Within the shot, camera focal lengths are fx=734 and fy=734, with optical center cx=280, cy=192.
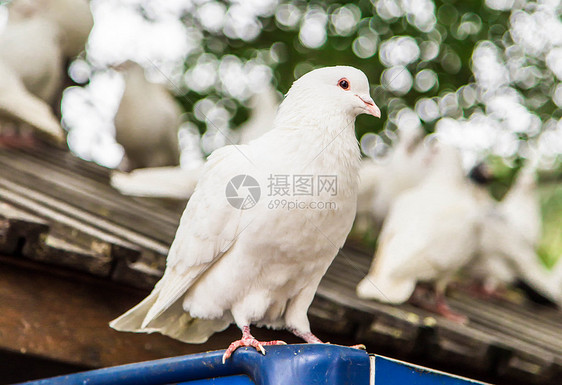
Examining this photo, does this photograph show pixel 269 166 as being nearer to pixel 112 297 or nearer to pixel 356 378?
pixel 356 378

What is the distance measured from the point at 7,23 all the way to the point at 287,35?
526 cm

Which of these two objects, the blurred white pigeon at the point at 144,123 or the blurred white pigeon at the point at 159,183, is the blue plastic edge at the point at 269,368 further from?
the blurred white pigeon at the point at 144,123

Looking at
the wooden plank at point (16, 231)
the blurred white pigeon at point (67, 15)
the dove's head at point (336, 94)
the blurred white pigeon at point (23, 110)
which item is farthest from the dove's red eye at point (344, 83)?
the blurred white pigeon at point (67, 15)

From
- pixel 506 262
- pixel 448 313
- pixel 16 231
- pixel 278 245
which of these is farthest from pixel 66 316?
pixel 506 262

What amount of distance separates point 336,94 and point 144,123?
452 centimetres

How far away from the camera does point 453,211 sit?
5.25 m

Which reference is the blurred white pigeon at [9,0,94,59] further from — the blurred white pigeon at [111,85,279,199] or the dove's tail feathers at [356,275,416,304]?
the dove's tail feathers at [356,275,416,304]

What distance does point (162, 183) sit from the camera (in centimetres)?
479

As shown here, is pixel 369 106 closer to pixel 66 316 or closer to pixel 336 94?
pixel 336 94

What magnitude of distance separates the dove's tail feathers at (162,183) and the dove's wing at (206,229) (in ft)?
8.80

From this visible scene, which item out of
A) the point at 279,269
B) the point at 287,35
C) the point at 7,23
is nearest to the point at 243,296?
the point at 279,269

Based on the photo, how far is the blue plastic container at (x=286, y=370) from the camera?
5.50ft

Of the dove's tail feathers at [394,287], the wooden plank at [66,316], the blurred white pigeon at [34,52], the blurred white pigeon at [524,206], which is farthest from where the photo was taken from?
the blurred white pigeon at [524,206]

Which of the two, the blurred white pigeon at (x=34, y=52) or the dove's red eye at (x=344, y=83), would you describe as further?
the blurred white pigeon at (x=34, y=52)
